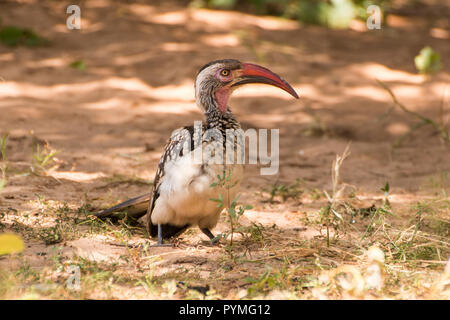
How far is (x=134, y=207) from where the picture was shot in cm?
407

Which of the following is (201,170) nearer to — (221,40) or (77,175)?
(77,175)

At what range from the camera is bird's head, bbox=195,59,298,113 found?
398cm

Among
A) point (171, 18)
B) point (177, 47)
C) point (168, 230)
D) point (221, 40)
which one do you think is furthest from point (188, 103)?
point (168, 230)

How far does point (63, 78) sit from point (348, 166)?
3.88 m

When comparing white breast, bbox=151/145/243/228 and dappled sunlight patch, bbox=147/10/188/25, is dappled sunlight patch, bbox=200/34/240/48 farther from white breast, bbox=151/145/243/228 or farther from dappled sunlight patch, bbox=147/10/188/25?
white breast, bbox=151/145/243/228

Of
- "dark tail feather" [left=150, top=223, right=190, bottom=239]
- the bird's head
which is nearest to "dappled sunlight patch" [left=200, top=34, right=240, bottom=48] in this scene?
the bird's head

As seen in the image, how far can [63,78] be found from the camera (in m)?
7.48

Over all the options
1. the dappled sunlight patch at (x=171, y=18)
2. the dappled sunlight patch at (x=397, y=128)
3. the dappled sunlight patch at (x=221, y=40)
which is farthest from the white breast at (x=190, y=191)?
the dappled sunlight patch at (x=171, y=18)

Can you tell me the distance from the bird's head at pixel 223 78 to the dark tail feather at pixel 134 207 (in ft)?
2.44

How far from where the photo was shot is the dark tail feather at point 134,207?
3.91 metres

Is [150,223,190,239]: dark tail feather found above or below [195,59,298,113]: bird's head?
below

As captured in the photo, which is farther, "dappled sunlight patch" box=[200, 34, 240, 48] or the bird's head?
"dappled sunlight patch" box=[200, 34, 240, 48]
